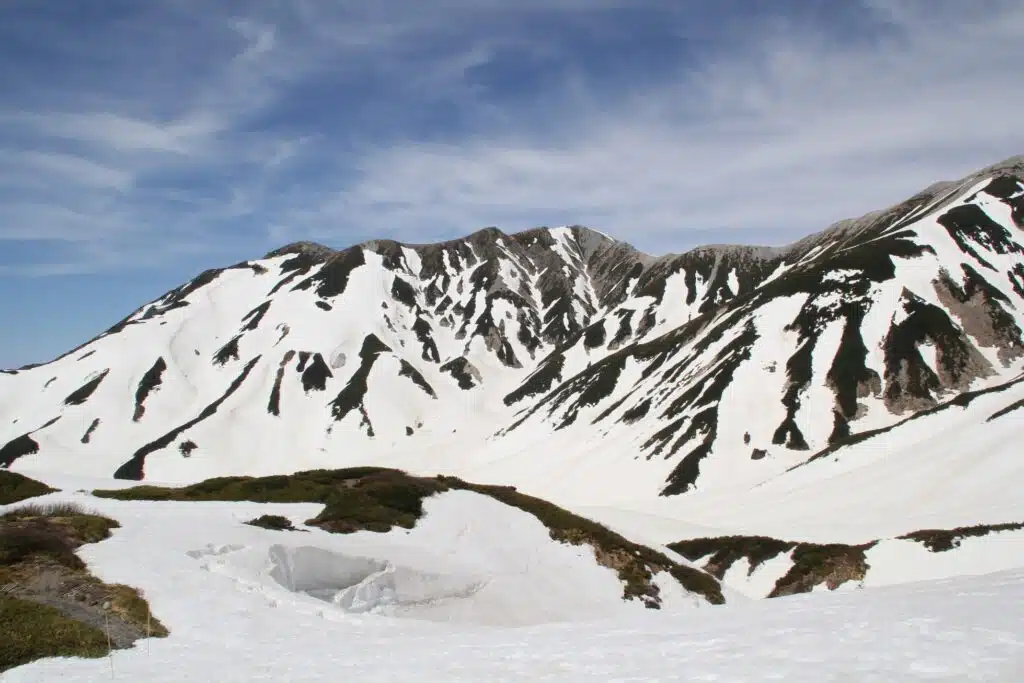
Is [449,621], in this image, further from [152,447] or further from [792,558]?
[152,447]

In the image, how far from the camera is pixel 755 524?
65.4m

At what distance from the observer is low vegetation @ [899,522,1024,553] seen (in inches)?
1700

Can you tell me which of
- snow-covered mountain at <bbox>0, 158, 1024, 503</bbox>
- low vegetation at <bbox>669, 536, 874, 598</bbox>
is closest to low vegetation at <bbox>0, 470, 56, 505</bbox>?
low vegetation at <bbox>669, 536, 874, 598</bbox>

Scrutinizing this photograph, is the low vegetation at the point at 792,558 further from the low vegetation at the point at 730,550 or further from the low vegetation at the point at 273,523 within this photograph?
the low vegetation at the point at 273,523

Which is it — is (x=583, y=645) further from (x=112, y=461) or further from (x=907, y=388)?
(x=112, y=461)

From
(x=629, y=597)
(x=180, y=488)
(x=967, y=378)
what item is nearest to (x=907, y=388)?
(x=967, y=378)

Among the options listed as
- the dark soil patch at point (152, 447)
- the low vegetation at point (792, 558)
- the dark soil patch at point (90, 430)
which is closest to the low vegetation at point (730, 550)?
the low vegetation at point (792, 558)

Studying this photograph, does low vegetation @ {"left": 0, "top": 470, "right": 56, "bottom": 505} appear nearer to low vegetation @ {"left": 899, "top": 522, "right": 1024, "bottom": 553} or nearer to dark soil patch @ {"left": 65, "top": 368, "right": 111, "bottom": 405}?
low vegetation @ {"left": 899, "top": 522, "right": 1024, "bottom": 553}

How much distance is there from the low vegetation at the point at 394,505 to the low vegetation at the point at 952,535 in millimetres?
17327

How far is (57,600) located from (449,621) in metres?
12.4

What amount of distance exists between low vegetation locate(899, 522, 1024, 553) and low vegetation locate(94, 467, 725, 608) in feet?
56.8

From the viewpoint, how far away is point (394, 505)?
3325 cm

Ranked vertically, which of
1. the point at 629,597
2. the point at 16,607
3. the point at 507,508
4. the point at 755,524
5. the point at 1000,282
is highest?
the point at 1000,282

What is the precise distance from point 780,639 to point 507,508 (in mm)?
25482
